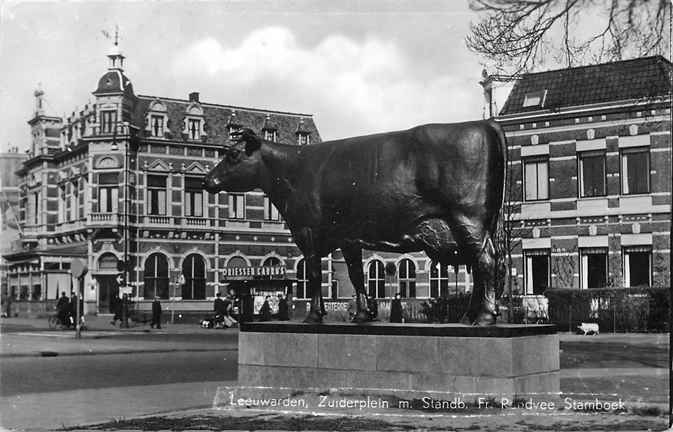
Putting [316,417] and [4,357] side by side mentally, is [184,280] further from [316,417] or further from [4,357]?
[316,417]

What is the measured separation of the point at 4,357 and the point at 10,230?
38614 millimetres

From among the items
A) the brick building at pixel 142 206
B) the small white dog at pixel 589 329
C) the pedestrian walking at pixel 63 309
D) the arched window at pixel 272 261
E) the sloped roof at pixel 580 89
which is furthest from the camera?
the arched window at pixel 272 261

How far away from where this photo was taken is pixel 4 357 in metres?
19.9

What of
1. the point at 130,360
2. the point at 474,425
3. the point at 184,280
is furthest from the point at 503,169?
the point at 184,280

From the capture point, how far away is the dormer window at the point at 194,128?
4684 cm

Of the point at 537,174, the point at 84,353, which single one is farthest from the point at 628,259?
the point at 84,353

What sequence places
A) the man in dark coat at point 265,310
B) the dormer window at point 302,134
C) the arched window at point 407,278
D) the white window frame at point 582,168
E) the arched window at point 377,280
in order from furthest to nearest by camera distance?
the arched window at point 407,278, the dormer window at point 302,134, the arched window at point 377,280, the man in dark coat at point 265,310, the white window frame at point 582,168

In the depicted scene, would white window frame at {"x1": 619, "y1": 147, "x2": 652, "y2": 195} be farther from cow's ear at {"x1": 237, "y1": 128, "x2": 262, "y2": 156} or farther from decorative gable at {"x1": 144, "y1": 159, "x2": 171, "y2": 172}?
cow's ear at {"x1": 237, "y1": 128, "x2": 262, "y2": 156}

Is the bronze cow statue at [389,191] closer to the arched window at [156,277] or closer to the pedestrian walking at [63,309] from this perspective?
the pedestrian walking at [63,309]

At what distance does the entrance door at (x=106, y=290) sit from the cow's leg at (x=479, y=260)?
37.5m

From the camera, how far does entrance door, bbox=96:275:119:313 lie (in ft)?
148

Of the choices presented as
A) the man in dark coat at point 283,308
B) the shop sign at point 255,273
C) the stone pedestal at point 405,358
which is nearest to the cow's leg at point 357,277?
the stone pedestal at point 405,358

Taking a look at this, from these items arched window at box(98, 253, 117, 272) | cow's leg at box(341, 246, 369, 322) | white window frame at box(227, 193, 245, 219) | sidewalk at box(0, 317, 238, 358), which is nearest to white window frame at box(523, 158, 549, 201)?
sidewalk at box(0, 317, 238, 358)

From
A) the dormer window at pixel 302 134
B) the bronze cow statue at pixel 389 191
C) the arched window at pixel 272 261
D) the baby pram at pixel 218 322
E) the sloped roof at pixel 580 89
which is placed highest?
the sloped roof at pixel 580 89
